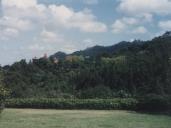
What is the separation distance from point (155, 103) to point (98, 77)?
12.2 m

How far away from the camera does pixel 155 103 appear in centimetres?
3309

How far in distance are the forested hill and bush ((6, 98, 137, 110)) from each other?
307 centimetres

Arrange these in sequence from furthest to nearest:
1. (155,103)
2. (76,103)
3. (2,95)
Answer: (76,103)
(155,103)
(2,95)

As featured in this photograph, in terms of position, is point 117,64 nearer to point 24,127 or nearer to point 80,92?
point 80,92

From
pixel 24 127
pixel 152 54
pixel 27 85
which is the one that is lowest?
pixel 24 127

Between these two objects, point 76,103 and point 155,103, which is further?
point 76,103

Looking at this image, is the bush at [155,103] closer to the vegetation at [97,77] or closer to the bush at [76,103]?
the vegetation at [97,77]

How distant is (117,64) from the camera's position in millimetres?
46156

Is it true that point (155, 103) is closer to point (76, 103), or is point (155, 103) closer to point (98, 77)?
point (76, 103)

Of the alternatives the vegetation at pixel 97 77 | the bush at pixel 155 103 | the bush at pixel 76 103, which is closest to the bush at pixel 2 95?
the bush at pixel 76 103

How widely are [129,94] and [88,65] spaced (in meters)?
13.0

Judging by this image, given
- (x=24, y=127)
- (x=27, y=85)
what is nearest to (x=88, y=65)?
(x=27, y=85)

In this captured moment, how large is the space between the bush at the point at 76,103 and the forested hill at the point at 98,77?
3075mm

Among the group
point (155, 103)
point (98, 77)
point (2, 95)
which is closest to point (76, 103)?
point (155, 103)
